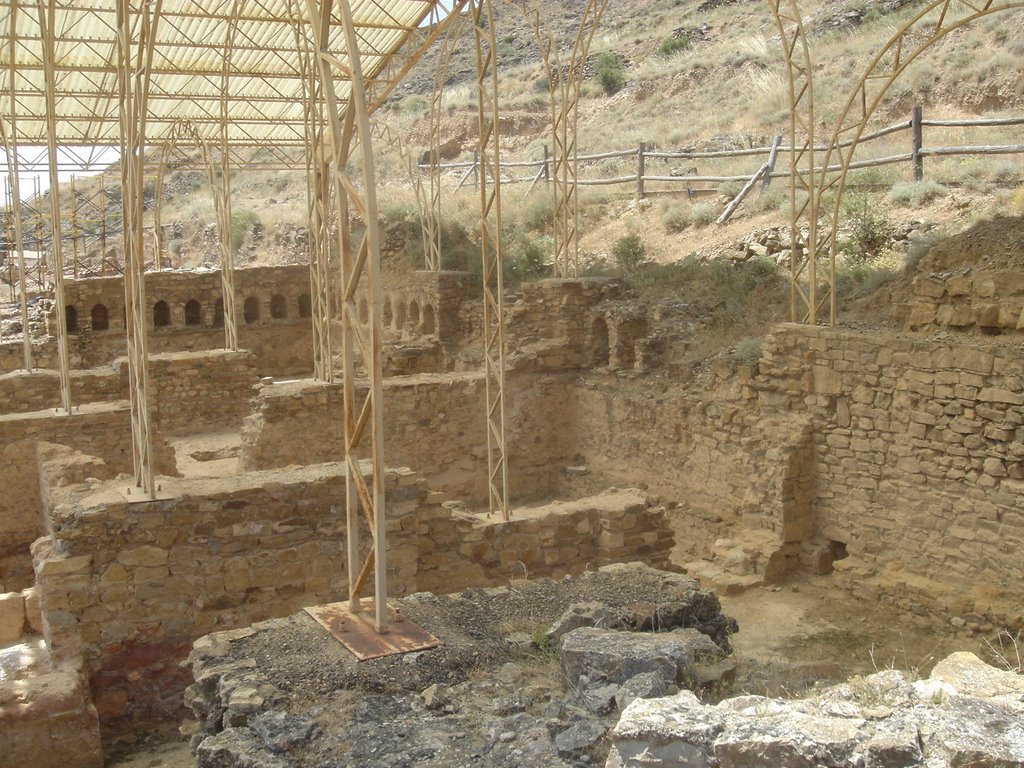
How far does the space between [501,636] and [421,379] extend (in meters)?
8.84

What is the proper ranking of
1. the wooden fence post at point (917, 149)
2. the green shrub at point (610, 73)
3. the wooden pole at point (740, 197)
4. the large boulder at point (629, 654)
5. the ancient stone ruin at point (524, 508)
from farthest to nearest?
the green shrub at point (610, 73), the wooden pole at point (740, 197), the wooden fence post at point (917, 149), the ancient stone ruin at point (524, 508), the large boulder at point (629, 654)

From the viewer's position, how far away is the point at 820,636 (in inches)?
374

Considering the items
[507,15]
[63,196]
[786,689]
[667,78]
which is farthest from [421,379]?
[507,15]

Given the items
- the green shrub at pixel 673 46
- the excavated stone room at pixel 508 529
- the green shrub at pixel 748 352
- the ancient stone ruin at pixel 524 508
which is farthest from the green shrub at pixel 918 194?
the green shrub at pixel 673 46

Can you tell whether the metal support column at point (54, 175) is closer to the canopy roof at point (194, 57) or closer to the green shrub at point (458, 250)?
the canopy roof at point (194, 57)

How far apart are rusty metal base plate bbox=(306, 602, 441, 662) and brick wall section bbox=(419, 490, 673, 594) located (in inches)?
89.0

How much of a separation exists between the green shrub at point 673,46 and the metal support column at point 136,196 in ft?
112

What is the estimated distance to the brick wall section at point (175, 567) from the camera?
24.0 ft

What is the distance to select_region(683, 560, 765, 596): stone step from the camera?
34.8 ft

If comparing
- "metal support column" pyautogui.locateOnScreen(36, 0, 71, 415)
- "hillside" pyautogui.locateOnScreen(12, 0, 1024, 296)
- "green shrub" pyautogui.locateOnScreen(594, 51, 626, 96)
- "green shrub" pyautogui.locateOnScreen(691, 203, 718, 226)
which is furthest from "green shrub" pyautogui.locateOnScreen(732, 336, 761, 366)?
"green shrub" pyautogui.locateOnScreen(594, 51, 626, 96)

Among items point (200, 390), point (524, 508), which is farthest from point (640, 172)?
point (524, 508)

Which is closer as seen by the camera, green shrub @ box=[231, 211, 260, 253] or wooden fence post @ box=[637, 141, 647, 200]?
wooden fence post @ box=[637, 141, 647, 200]

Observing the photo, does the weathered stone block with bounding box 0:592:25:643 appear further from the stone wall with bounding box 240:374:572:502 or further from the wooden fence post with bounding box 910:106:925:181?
the wooden fence post with bounding box 910:106:925:181

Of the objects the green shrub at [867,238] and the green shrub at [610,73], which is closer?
the green shrub at [867,238]
